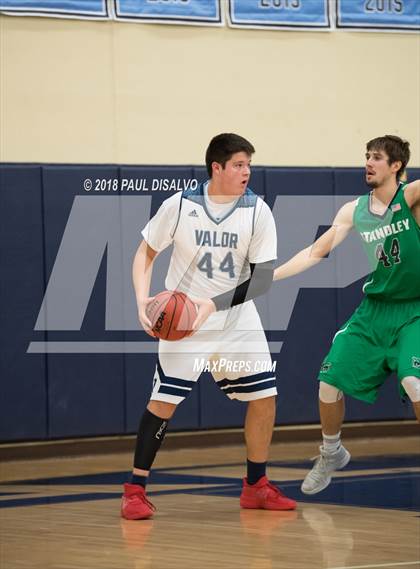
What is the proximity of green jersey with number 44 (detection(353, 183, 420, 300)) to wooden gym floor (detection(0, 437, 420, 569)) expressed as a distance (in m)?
1.17

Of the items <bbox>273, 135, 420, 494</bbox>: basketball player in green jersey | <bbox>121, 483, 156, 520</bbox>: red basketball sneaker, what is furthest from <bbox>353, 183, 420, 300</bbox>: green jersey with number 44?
<bbox>121, 483, 156, 520</bbox>: red basketball sneaker

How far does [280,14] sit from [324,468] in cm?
514

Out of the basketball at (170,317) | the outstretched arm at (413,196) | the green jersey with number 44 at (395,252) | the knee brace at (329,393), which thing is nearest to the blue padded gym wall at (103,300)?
the basketball at (170,317)

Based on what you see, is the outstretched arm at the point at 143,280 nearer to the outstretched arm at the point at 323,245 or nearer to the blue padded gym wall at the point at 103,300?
the outstretched arm at the point at 323,245

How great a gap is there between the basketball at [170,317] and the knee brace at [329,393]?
0.80m

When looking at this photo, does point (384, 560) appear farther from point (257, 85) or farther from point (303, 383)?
point (257, 85)

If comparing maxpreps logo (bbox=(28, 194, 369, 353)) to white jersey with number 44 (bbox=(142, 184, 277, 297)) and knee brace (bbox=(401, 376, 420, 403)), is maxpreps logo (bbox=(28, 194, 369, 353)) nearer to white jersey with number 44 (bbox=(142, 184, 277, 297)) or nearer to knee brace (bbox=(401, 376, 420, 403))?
white jersey with number 44 (bbox=(142, 184, 277, 297))

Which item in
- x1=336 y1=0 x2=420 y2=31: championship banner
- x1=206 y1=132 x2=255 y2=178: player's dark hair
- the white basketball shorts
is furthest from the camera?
x1=336 y1=0 x2=420 y2=31: championship banner

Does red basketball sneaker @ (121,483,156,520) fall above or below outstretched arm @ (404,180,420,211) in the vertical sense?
below

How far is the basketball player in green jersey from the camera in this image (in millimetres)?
6836

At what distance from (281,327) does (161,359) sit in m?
3.93

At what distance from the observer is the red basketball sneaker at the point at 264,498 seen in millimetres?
7117

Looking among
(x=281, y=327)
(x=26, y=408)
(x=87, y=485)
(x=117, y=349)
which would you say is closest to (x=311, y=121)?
(x=281, y=327)

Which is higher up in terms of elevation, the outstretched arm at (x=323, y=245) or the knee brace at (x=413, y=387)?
the outstretched arm at (x=323, y=245)
